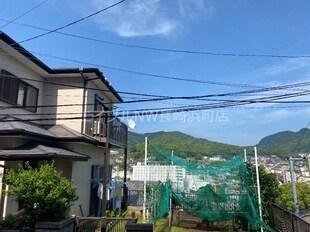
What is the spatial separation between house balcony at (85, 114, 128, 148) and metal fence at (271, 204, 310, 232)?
6.26 meters

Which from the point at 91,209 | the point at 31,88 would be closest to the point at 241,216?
the point at 91,209

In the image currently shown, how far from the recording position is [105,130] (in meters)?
11.0

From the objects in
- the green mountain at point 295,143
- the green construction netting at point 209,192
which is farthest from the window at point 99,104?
the green mountain at point 295,143

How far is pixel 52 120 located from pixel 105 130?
2.13 m

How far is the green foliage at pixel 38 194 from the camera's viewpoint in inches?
201

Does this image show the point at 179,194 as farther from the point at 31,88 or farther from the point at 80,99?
the point at 31,88

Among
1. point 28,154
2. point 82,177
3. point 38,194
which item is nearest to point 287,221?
point 38,194

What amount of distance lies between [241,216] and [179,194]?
2286 mm

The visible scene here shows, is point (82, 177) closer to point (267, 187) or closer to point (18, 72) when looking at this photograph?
point (18, 72)

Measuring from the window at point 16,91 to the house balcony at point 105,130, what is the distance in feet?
7.28

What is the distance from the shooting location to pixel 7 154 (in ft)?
21.1

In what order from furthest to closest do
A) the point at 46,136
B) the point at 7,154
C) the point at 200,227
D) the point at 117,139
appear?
the point at 117,139 < the point at 200,227 < the point at 46,136 < the point at 7,154

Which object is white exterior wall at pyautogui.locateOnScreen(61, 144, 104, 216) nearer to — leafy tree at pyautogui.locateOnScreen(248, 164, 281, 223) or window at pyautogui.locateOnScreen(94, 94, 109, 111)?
window at pyautogui.locateOnScreen(94, 94, 109, 111)

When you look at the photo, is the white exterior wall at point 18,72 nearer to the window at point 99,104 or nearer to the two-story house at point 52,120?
the two-story house at point 52,120
